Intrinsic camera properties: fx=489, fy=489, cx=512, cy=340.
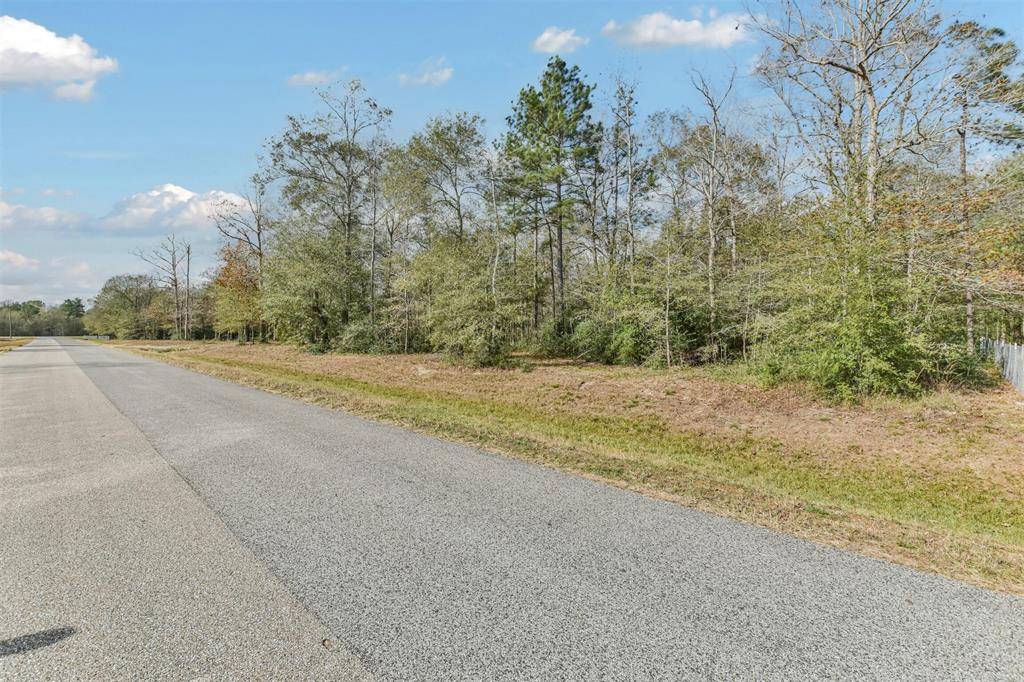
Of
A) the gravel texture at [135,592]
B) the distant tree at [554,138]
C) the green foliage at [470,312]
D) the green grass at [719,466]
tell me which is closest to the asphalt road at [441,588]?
the gravel texture at [135,592]

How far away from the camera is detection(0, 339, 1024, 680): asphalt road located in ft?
7.84

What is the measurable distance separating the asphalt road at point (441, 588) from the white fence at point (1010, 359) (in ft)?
35.0

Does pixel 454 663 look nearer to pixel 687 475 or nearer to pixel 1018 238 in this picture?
pixel 687 475

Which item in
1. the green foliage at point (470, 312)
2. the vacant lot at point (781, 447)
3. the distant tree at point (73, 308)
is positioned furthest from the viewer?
the distant tree at point (73, 308)

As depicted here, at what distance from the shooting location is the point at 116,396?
11.3 m

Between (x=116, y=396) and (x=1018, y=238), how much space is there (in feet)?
63.4

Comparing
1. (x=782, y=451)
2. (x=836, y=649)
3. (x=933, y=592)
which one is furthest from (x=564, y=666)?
(x=782, y=451)

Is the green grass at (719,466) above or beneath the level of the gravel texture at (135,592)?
beneath

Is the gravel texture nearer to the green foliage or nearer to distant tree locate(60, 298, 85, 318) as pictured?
the green foliage

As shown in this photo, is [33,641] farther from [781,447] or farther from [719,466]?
[781,447]

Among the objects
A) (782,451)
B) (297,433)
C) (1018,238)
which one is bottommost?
(782,451)

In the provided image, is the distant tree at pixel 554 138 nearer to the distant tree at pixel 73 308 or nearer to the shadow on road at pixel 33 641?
the shadow on road at pixel 33 641

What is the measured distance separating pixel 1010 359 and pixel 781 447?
7742mm

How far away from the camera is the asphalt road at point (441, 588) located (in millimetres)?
2391
